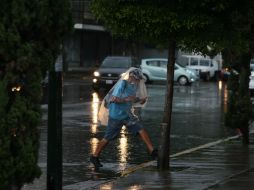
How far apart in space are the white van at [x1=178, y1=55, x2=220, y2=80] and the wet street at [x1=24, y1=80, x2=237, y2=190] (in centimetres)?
2513

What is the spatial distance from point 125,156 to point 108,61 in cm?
2415

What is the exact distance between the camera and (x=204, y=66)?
56.9 meters

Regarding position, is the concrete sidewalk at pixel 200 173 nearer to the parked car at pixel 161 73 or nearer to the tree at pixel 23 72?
the tree at pixel 23 72

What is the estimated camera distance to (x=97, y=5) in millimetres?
11453

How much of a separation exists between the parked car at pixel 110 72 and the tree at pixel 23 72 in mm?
28490

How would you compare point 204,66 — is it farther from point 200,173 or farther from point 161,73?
point 200,173

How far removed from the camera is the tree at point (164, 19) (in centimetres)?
1113

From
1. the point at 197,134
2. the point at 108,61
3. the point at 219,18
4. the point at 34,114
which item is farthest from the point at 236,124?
the point at 108,61

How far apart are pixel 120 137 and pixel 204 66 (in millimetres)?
40419

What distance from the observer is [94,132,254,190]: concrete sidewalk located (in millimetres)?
10469

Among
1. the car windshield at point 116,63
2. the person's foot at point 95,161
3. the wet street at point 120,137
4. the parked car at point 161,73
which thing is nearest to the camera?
the wet street at point 120,137

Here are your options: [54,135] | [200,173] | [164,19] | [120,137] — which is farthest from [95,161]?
[54,135]

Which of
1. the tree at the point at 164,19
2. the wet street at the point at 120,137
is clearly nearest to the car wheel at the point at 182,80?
the wet street at the point at 120,137

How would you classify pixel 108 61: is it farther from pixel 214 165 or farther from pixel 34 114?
pixel 34 114
